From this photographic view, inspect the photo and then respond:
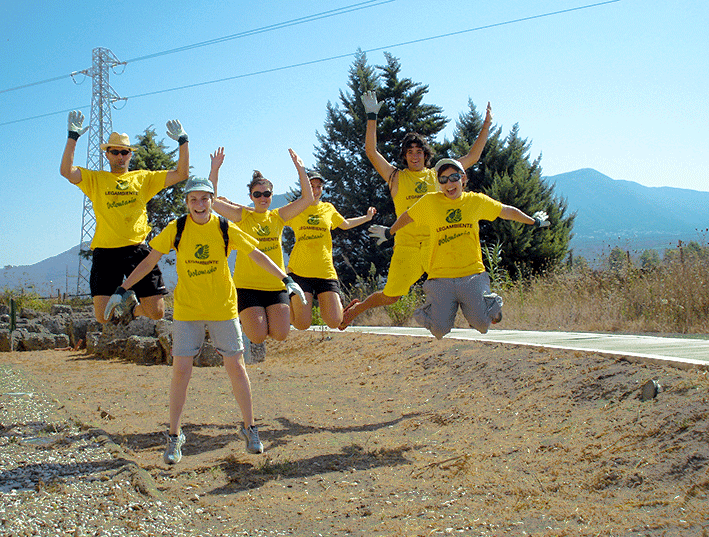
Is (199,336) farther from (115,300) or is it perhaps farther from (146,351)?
(146,351)

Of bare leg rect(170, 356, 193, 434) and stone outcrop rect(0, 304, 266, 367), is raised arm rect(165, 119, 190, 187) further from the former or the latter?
stone outcrop rect(0, 304, 266, 367)

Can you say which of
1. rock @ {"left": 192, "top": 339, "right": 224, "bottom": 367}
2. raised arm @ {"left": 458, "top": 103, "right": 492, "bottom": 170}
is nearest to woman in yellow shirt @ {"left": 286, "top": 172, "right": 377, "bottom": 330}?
raised arm @ {"left": 458, "top": 103, "right": 492, "bottom": 170}

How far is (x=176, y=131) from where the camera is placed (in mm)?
6289

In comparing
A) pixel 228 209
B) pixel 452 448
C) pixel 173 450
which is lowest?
pixel 452 448

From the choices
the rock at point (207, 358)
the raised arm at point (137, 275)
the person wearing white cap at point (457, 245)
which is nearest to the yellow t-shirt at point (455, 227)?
the person wearing white cap at point (457, 245)

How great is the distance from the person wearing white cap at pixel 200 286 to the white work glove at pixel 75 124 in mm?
1983

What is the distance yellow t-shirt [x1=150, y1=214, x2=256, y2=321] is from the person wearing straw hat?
1.53 meters

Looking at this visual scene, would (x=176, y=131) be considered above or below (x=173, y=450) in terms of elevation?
above

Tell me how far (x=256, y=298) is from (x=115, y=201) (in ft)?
5.50

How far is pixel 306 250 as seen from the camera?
7.22 metres

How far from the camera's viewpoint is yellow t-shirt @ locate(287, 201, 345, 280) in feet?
23.5

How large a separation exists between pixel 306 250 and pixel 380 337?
4.91 m

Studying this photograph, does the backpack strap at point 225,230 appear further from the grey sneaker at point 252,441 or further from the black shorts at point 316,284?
the black shorts at point 316,284

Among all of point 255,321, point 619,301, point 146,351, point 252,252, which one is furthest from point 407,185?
point 146,351
